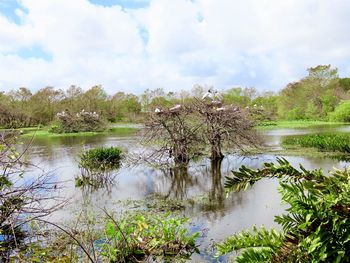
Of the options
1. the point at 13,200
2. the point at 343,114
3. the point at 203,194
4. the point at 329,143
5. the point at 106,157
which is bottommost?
the point at 203,194

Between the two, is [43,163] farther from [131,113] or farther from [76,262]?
[131,113]

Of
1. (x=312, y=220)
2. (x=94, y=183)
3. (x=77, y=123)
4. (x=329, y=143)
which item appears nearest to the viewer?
(x=312, y=220)

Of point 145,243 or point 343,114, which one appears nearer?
point 145,243

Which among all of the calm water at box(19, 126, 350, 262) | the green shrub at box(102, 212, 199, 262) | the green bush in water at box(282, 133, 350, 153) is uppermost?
the green bush in water at box(282, 133, 350, 153)

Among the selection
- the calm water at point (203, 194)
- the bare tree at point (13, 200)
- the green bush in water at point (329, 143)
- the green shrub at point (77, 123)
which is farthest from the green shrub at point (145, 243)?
the green shrub at point (77, 123)

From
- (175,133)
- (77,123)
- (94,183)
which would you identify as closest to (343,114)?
(77,123)

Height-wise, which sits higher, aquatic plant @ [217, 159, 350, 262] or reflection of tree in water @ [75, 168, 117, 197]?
aquatic plant @ [217, 159, 350, 262]

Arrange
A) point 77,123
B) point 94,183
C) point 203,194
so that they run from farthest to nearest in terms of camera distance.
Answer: point 77,123 → point 94,183 → point 203,194

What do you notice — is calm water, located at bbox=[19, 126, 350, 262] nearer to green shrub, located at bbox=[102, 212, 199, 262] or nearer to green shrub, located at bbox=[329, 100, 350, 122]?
green shrub, located at bbox=[102, 212, 199, 262]

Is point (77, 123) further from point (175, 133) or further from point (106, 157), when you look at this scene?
point (175, 133)

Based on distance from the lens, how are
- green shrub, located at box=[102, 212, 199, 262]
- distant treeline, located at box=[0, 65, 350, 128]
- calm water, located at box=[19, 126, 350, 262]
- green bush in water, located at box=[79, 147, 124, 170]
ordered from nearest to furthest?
green shrub, located at box=[102, 212, 199, 262] → calm water, located at box=[19, 126, 350, 262] → green bush in water, located at box=[79, 147, 124, 170] → distant treeline, located at box=[0, 65, 350, 128]

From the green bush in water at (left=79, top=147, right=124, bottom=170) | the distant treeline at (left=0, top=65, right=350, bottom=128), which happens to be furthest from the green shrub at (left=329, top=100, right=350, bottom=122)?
the green bush in water at (left=79, top=147, right=124, bottom=170)

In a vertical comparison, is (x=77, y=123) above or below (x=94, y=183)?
above

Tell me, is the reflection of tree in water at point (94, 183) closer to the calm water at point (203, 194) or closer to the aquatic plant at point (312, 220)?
the calm water at point (203, 194)
